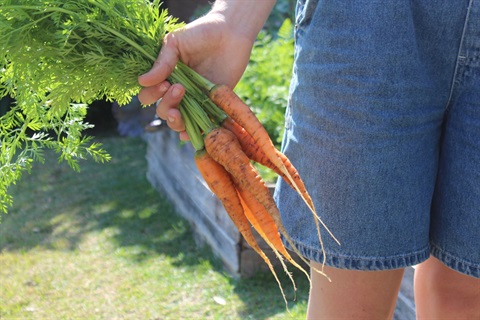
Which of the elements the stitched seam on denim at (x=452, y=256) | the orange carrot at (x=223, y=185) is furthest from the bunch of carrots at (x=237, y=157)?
the stitched seam on denim at (x=452, y=256)

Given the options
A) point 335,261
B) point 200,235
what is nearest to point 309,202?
point 335,261

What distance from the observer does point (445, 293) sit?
1.77 m

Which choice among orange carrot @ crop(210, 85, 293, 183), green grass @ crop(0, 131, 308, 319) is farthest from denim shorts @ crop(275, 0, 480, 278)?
green grass @ crop(0, 131, 308, 319)

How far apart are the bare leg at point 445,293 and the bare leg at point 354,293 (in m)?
0.18

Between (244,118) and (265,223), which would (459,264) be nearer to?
(265,223)

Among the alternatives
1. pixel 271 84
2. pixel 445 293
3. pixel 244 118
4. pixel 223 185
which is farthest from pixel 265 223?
pixel 271 84

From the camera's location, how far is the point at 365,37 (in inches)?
58.3

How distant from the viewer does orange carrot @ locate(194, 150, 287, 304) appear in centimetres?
174

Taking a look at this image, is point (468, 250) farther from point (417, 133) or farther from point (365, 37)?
point (365, 37)

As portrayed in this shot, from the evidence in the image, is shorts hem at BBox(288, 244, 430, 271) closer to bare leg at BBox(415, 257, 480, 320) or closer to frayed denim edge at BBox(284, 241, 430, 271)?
frayed denim edge at BBox(284, 241, 430, 271)

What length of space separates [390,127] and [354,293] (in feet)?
1.34

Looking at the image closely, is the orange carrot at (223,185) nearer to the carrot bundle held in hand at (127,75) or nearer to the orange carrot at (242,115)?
the carrot bundle held in hand at (127,75)

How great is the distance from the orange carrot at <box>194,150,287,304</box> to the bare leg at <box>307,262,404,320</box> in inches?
6.5

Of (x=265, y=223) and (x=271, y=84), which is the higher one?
(x=265, y=223)
